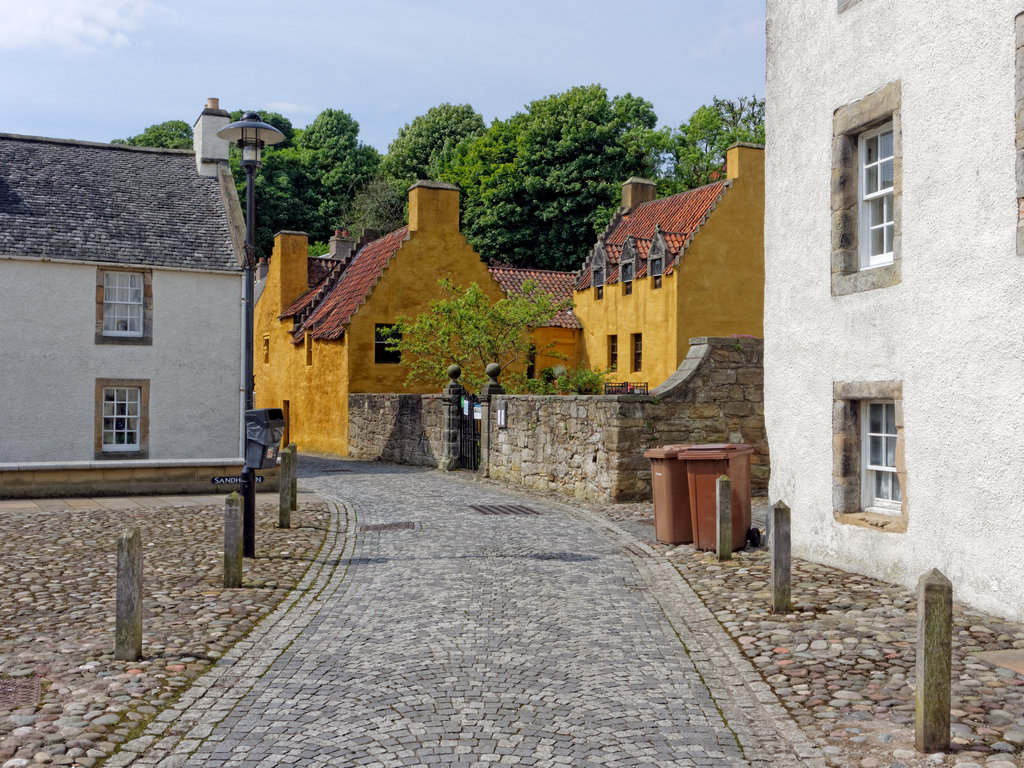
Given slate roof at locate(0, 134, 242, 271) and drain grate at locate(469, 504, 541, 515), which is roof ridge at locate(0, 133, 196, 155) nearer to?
slate roof at locate(0, 134, 242, 271)

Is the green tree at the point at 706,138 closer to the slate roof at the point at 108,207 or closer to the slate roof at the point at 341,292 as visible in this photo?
the slate roof at the point at 341,292

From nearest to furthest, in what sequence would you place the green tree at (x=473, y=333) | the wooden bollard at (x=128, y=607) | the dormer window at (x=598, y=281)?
the wooden bollard at (x=128, y=607) < the green tree at (x=473, y=333) < the dormer window at (x=598, y=281)

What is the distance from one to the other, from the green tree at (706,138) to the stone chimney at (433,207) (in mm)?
21905

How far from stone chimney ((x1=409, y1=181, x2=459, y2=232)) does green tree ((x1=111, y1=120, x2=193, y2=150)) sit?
126 feet

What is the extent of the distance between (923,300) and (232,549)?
21.8 ft

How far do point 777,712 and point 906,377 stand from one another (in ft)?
15.0

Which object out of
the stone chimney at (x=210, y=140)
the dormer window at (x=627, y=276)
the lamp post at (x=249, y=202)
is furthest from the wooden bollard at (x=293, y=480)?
the dormer window at (x=627, y=276)

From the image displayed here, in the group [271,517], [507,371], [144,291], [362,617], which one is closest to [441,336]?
[507,371]

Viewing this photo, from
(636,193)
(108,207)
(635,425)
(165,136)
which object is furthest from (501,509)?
(165,136)

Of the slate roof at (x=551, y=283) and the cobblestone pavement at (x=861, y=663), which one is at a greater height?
the slate roof at (x=551, y=283)

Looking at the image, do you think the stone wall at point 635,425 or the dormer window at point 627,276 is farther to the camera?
the dormer window at point 627,276

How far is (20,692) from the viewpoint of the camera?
596 cm

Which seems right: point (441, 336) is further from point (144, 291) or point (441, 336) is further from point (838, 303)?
point (838, 303)

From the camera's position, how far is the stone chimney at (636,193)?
1636 inches
